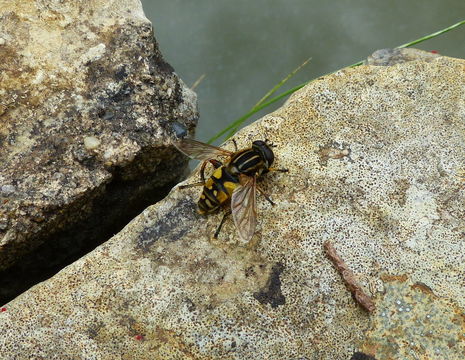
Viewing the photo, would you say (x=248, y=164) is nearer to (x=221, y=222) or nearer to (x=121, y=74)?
(x=221, y=222)

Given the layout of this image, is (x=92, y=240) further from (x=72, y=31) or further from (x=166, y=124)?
(x=72, y=31)

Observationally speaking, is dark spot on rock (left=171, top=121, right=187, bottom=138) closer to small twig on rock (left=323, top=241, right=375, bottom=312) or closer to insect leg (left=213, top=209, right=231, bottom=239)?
insect leg (left=213, top=209, right=231, bottom=239)

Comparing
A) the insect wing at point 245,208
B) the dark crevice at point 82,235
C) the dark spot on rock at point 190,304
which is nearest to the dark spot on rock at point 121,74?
the dark crevice at point 82,235

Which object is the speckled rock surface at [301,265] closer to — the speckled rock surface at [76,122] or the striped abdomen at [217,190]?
the striped abdomen at [217,190]

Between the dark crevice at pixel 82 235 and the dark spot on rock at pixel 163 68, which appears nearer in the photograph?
the dark crevice at pixel 82 235

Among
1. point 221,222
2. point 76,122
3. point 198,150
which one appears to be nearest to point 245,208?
point 221,222

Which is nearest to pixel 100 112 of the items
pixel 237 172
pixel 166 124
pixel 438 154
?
pixel 166 124

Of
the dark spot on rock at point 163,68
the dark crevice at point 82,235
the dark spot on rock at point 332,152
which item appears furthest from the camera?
the dark spot on rock at point 163,68
